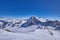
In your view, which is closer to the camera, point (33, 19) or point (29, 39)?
point (29, 39)

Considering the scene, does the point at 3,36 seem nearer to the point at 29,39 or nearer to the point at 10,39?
the point at 10,39

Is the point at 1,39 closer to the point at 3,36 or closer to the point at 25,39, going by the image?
the point at 3,36

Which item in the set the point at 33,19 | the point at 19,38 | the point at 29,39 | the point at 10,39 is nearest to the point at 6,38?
the point at 10,39

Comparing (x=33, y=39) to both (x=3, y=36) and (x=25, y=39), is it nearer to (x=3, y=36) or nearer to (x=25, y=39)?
(x=25, y=39)

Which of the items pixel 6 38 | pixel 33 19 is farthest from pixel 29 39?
pixel 33 19

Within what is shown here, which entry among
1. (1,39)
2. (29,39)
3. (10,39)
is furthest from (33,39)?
(1,39)

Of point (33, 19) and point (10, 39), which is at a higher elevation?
point (33, 19)

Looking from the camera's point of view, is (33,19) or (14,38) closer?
(14,38)

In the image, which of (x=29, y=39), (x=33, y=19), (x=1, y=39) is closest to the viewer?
(x=1, y=39)

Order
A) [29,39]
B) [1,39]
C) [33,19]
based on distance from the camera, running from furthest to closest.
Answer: [33,19] < [29,39] < [1,39]
